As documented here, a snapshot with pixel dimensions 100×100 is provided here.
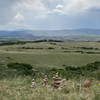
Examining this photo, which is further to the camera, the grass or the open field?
the open field

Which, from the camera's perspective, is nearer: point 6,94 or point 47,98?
point 47,98

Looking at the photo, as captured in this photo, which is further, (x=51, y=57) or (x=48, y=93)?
(x=51, y=57)

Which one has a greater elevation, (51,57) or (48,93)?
(48,93)

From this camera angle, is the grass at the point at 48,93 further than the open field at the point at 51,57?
No

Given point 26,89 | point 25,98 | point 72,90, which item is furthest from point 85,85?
point 25,98

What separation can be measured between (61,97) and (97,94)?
0.86m

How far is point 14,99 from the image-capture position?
5.12 m

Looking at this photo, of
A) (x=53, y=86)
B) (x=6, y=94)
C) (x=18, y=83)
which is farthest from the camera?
(x=18, y=83)

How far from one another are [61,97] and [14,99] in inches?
43.7

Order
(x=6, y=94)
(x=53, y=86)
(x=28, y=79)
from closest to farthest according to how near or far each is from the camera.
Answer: (x=6, y=94) < (x=53, y=86) < (x=28, y=79)

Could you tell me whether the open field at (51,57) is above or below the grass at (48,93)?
below

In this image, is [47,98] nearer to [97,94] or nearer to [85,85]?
[97,94]

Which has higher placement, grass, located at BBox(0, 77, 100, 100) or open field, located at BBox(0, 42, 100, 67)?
grass, located at BBox(0, 77, 100, 100)

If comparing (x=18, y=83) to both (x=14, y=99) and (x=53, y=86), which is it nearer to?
(x=53, y=86)
